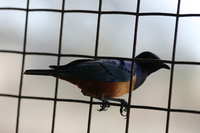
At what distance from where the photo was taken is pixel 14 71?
141 cm

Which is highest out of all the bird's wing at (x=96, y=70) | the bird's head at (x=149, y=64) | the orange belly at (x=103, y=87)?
the bird's head at (x=149, y=64)

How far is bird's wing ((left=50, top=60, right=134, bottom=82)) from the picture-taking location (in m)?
1.10

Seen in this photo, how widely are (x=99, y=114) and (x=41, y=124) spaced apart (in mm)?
247

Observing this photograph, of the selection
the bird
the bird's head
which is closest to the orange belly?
the bird

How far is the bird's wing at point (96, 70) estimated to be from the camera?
3.62 ft

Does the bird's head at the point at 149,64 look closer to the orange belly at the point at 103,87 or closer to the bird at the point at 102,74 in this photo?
the bird at the point at 102,74

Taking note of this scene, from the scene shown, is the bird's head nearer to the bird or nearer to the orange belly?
the bird

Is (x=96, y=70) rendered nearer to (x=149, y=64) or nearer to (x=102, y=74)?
(x=102, y=74)

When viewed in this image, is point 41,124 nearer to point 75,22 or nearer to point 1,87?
point 1,87

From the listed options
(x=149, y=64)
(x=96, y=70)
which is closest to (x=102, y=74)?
(x=96, y=70)

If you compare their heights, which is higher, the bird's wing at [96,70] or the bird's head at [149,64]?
the bird's head at [149,64]

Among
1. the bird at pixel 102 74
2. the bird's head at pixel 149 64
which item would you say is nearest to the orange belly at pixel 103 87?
the bird at pixel 102 74

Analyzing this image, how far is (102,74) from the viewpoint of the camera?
1.11 meters

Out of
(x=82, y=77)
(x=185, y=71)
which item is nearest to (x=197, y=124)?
(x=185, y=71)
